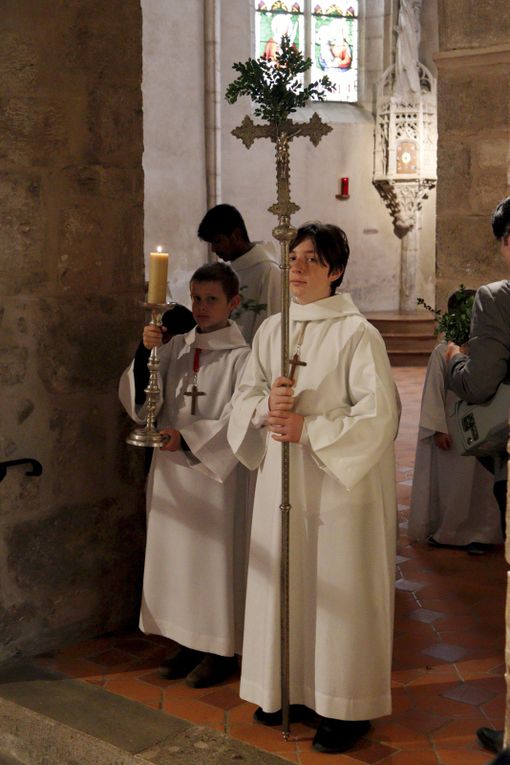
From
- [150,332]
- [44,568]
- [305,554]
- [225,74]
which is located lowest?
[44,568]

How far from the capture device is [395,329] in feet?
51.2

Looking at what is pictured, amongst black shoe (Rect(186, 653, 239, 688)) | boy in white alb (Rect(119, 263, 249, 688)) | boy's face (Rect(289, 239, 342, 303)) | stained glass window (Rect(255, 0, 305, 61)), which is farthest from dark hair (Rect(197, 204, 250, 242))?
stained glass window (Rect(255, 0, 305, 61))

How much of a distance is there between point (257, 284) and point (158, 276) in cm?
188

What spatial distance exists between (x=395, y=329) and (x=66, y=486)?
11.7 meters

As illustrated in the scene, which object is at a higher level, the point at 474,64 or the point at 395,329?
the point at 474,64

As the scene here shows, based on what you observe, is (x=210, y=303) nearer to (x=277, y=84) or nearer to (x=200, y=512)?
(x=200, y=512)

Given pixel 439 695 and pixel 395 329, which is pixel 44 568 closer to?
pixel 439 695

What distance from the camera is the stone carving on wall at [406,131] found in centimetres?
1622

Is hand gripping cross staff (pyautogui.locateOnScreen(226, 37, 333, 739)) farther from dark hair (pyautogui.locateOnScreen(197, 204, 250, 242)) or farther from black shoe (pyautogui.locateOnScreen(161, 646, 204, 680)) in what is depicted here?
dark hair (pyautogui.locateOnScreen(197, 204, 250, 242))

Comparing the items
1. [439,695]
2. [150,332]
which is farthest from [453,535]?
[150,332]

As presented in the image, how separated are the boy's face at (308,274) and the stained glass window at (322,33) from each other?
1341 centimetres

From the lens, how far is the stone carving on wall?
16.2 metres

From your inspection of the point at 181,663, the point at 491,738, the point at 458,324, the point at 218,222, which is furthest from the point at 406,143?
the point at 491,738

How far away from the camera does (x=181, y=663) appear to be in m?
4.08
